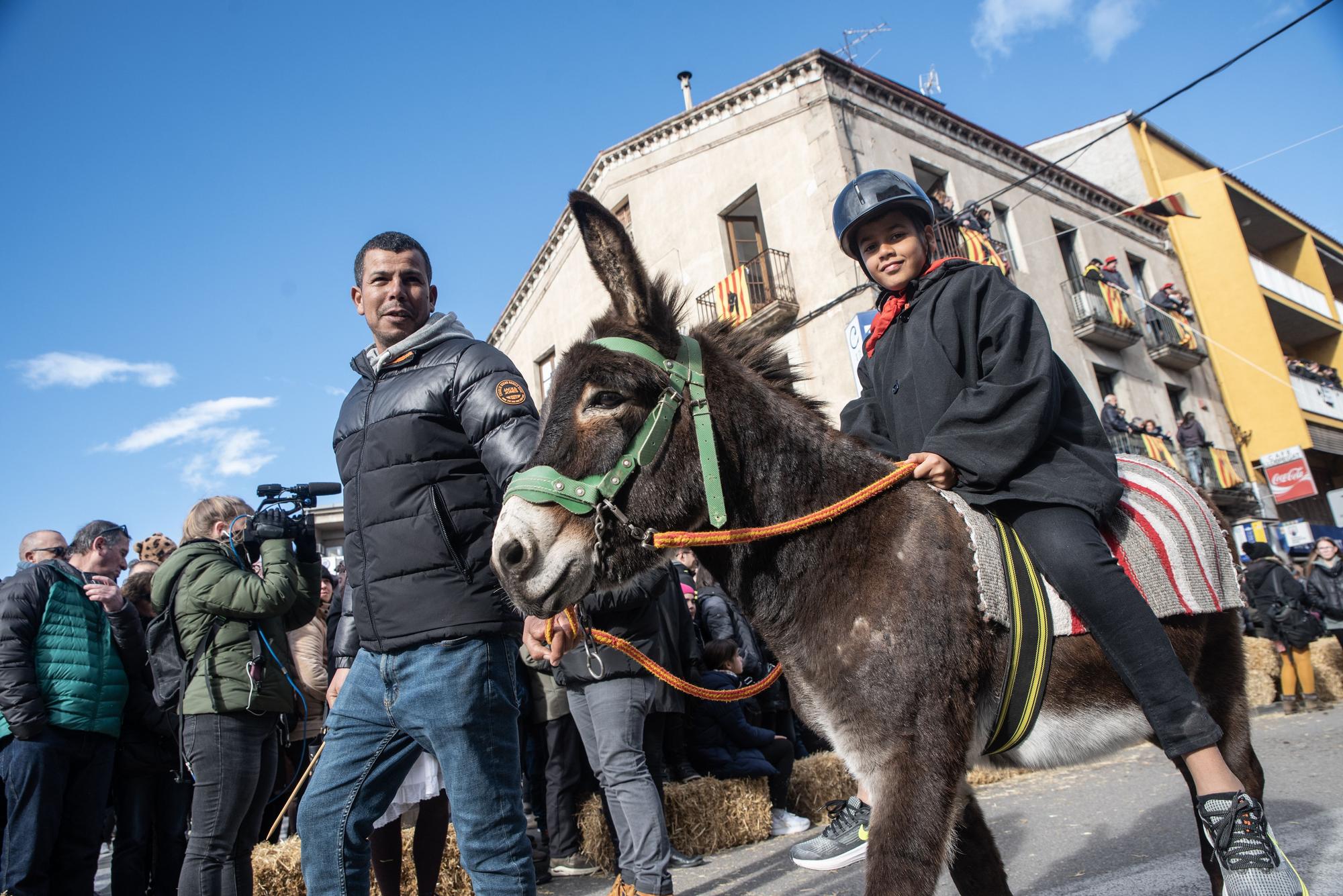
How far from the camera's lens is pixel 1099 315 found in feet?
73.5

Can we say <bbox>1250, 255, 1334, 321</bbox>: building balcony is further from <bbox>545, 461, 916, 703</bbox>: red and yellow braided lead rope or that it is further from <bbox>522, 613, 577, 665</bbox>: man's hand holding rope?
<bbox>522, 613, 577, 665</bbox>: man's hand holding rope

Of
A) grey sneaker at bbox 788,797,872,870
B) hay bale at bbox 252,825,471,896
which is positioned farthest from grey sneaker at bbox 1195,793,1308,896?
hay bale at bbox 252,825,471,896

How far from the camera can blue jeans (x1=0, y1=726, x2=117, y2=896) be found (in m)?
4.25

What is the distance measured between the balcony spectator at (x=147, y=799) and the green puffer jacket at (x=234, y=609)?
3.64ft

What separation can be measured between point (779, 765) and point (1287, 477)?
2610 centimetres

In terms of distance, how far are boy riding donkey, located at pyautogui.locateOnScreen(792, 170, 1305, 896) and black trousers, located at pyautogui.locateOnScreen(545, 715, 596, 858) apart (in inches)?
140

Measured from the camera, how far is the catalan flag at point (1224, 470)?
968 inches

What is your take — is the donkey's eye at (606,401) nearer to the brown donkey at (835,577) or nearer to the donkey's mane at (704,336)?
the brown donkey at (835,577)

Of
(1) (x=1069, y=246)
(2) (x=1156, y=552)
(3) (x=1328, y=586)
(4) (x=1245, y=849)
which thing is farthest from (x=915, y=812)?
(1) (x=1069, y=246)

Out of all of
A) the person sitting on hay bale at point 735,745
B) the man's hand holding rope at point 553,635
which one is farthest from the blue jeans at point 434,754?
the person sitting on hay bale at point 735,745

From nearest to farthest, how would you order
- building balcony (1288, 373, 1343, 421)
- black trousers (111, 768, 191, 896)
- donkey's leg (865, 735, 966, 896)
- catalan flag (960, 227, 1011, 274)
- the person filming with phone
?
donkey's leg (865, 735, 966, 896)
the person filming with phone
black trousers (111, 768, 191, 896)
catalan flag (960, 227, 1011, 274)
building balcony (1288, 373, 1343, 421)

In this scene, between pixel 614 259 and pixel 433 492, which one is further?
pixel 433 492

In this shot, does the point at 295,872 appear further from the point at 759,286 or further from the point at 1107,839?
the point at 759,286

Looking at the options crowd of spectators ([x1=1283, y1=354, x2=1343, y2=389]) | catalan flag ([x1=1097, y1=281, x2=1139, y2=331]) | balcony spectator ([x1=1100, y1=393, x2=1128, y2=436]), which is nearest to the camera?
balcony spectator ([x1=1100, y1=393, x2=1128, y2=436])
